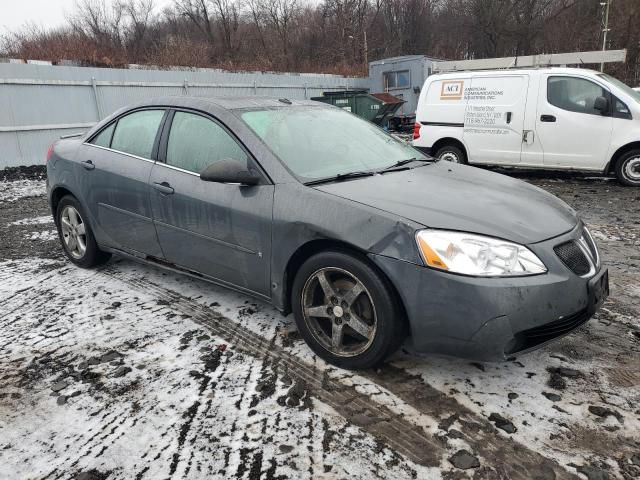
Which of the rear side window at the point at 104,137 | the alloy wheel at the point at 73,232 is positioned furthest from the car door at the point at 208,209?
the alloy wheel at the point at 73,232

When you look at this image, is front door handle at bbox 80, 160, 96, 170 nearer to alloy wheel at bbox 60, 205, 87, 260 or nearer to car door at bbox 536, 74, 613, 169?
alloy wheel at bbox 60, 205, 87, 260

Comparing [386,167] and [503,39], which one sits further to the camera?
[503,39]

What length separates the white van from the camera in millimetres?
7816

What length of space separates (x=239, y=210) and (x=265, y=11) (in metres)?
45.3

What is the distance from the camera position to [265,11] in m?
43.7

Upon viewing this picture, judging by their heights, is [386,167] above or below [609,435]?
above

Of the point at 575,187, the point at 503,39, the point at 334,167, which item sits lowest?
the point at 575,187

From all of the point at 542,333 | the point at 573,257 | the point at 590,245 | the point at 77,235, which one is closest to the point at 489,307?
the point at 542,333

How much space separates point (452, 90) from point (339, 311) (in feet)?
24.7

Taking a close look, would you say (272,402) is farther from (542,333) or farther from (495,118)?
(495,118)

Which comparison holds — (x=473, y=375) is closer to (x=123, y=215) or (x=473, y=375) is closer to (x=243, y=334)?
(x=243, y=334)

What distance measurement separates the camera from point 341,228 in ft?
8.91

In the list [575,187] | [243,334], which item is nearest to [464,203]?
[243,334]

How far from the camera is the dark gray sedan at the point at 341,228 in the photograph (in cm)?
246
